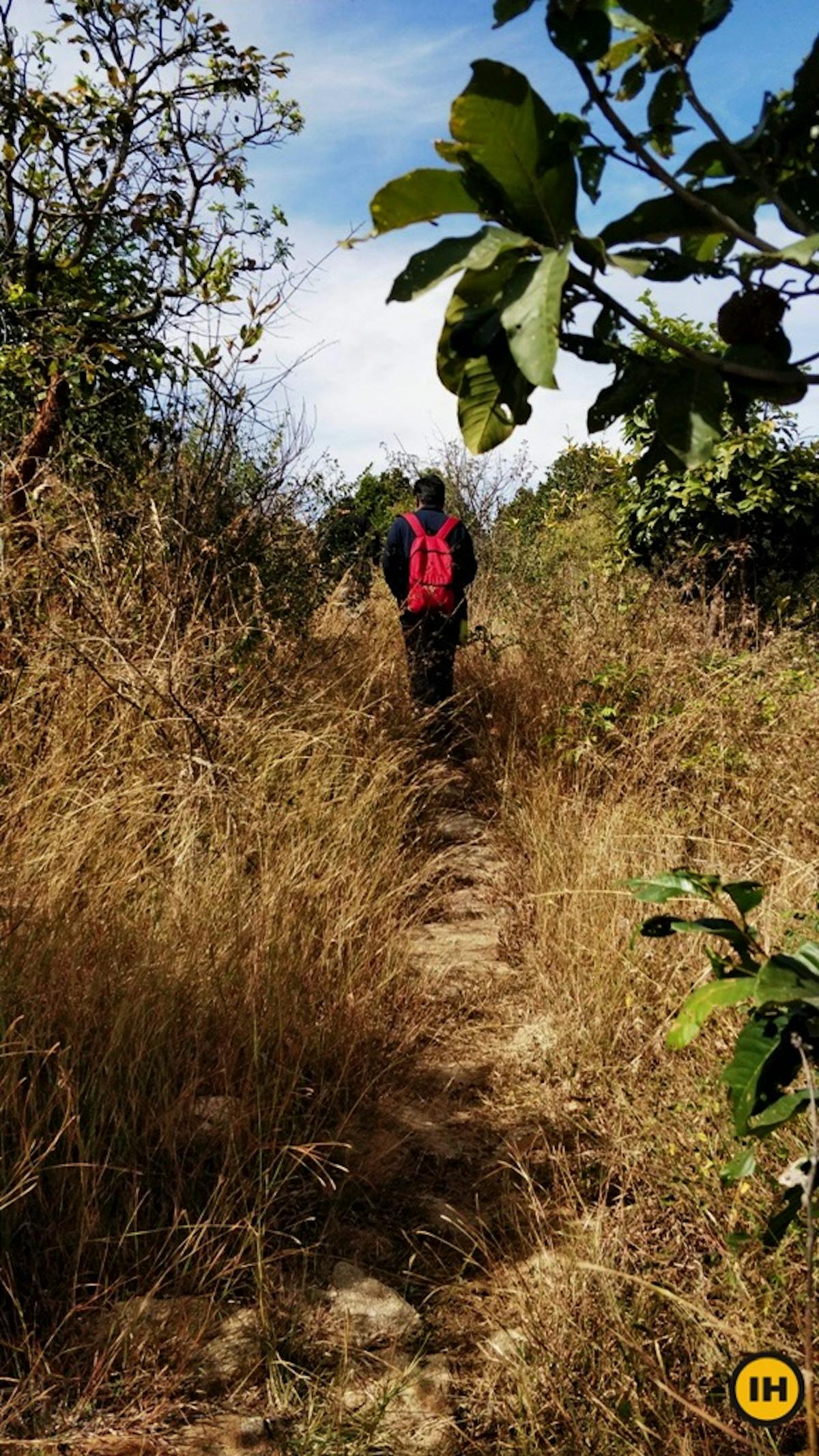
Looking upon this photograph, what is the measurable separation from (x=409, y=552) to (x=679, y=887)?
514 centimetres

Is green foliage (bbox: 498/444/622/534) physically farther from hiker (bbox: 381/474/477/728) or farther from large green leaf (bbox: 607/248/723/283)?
large green leaf (bbox: 607/248/723/283)

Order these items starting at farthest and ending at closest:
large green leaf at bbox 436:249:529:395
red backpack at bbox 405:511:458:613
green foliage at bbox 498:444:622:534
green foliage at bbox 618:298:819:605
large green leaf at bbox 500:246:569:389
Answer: green foliage at bbox 498:444:622:534
green foliage at bbox 618:298:819:605
red backpack at bbox 405:511:458:613
large green leaf at bbox 436:249:529:395
large green leaf at bbox 500:246:569:389

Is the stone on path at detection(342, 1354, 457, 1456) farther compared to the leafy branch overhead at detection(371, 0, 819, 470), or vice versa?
the stone on path at detection(342, 1354, 457, 1456)

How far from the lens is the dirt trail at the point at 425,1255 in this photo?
1850 mm

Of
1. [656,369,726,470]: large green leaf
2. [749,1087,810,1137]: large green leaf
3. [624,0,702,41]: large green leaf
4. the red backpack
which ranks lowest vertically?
[749,1087,810,1137]: large green leaf

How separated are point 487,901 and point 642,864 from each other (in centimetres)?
99

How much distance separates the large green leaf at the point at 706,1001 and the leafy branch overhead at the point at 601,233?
0.65m

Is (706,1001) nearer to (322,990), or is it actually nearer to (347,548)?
(322,990)

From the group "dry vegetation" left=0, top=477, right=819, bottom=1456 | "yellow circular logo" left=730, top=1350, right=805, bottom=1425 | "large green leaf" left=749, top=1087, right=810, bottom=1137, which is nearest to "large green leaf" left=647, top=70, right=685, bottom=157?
"large green leaf" left=749, top=1087, right=810, bottom=1137

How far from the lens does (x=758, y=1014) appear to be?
1.32 metres

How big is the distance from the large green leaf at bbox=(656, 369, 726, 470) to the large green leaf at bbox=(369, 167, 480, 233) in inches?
10.5

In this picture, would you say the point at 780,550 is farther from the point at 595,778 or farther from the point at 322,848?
the point at 322,848

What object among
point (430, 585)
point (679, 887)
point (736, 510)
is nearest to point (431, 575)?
point (430, 585)

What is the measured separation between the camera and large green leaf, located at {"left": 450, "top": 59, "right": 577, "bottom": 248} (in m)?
0.87
